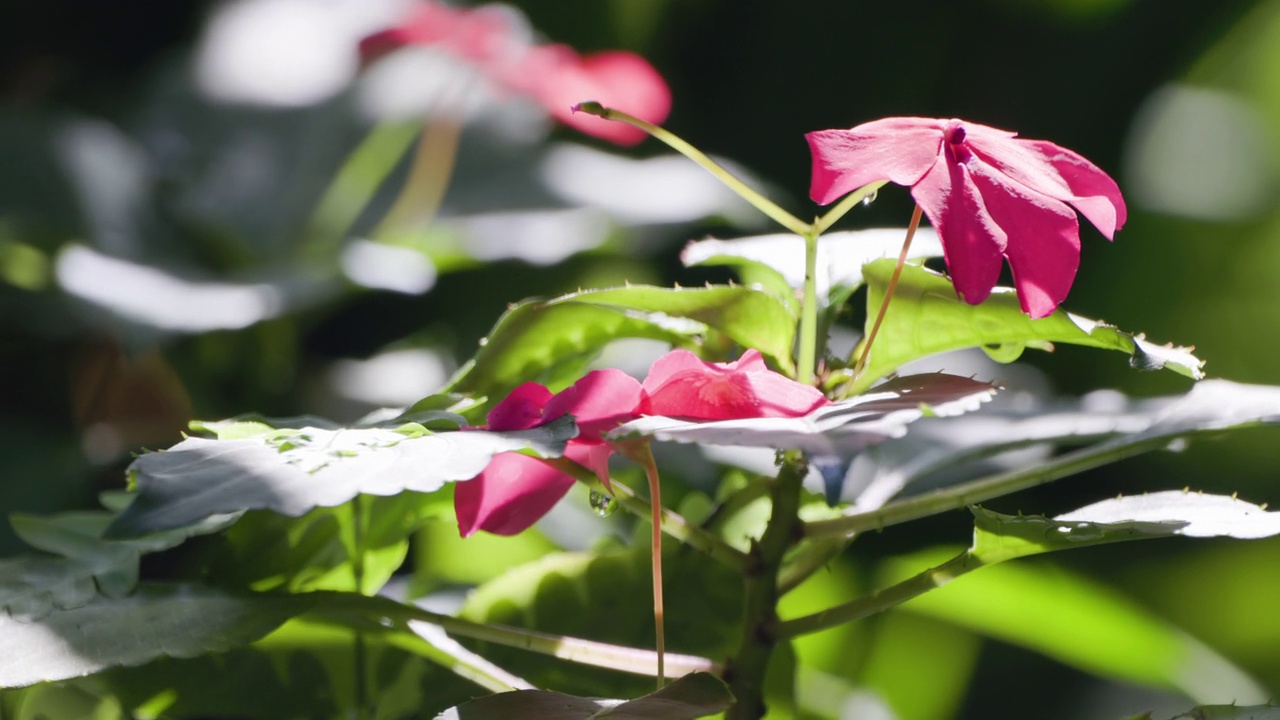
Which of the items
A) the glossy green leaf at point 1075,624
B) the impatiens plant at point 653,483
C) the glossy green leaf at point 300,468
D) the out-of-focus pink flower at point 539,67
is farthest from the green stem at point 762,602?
the out-of-focus pink flower at point 539,67

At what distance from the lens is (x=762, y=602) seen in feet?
1.26

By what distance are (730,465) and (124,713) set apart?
314 millimetres

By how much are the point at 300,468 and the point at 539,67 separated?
3.07 feet

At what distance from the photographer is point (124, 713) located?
0.47m

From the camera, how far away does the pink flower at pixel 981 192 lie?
33cm

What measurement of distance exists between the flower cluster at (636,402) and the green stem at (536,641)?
41 millimetres

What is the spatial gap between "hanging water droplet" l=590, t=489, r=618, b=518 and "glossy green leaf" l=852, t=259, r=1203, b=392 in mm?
97

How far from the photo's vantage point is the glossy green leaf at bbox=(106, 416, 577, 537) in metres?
0.26

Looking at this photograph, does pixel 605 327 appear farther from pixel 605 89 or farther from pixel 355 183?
pixel 355 183

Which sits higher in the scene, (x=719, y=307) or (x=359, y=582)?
(x=719, y=307)

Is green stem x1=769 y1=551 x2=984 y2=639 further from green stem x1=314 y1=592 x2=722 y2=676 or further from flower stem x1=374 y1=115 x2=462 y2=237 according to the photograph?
flower stem x1=374 y1=115 x2=462 y2=237

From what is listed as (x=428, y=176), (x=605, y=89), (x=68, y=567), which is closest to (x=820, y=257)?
(x=68, y=567)

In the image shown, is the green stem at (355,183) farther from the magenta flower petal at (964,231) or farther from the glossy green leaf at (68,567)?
the magenta flower petal at (964,231)

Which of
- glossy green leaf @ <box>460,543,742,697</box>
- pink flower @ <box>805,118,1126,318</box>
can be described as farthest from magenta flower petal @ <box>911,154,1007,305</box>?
glossy green leaf @ <box>460,543,742,697</box>
